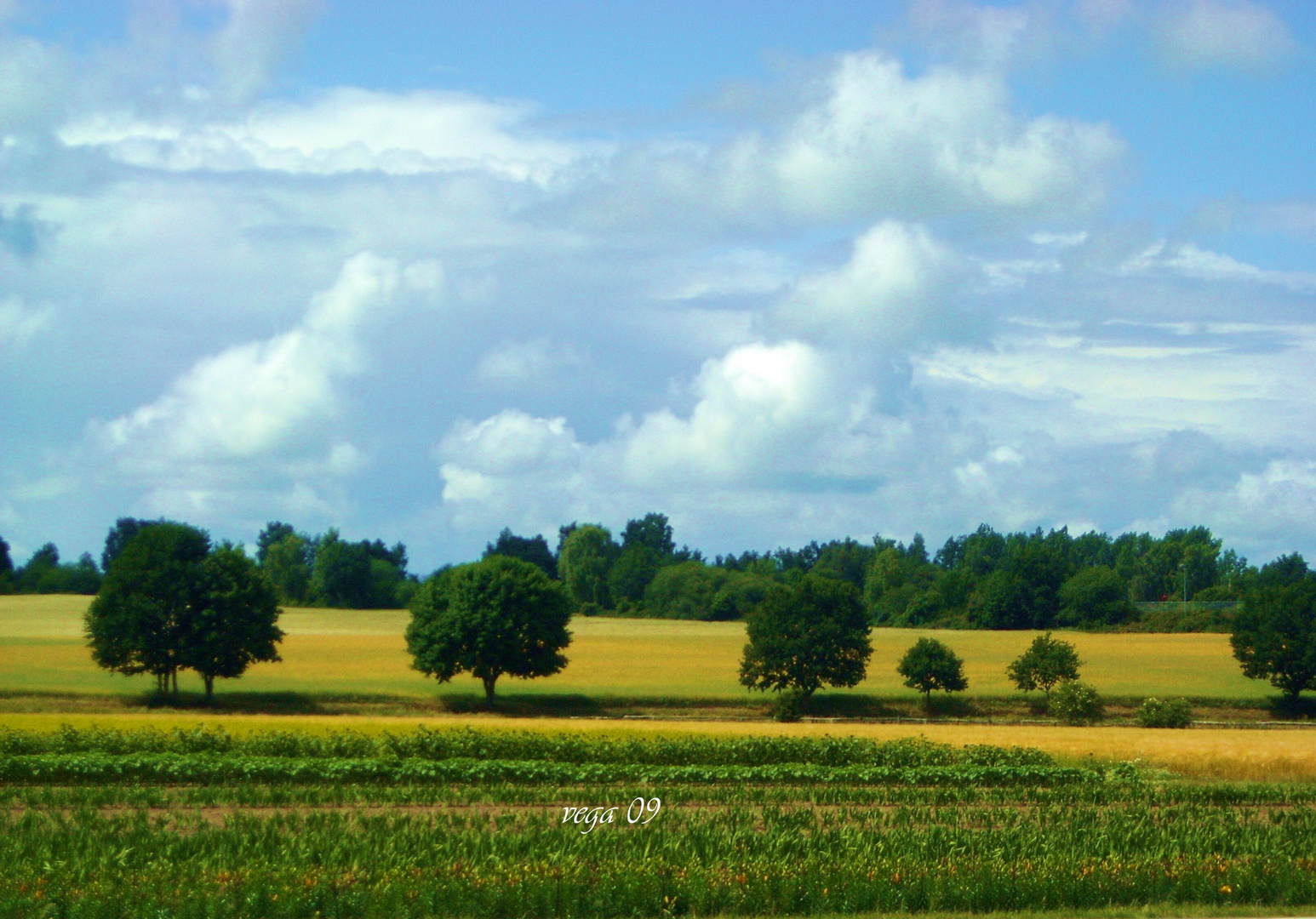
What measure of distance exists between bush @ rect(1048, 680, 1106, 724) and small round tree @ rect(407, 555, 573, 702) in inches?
1040

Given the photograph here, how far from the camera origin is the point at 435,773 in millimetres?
26422

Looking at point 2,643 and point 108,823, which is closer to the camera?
point 108,823

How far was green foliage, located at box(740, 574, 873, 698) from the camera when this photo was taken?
63562mm

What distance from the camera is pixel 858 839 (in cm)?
1770

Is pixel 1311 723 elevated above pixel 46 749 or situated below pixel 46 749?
below

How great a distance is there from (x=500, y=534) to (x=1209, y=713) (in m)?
125

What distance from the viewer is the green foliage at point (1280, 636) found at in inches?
2611

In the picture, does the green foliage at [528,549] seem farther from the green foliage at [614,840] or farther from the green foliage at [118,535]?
the green foliage at [614,840]

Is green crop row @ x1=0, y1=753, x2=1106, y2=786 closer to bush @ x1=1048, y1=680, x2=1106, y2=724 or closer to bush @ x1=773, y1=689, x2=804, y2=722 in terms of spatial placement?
bush @ x1=773, y1=689, x2=804, y2=722

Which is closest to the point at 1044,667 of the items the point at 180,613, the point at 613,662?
the point at 613,662

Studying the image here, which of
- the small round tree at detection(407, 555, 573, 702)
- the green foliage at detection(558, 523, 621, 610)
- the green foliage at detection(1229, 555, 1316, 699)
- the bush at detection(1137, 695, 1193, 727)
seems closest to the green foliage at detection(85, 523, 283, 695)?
the small round tree at detection(407, 555, 573, 702)

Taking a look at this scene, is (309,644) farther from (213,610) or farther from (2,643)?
(213,610)

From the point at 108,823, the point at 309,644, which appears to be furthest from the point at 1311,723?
the point at 309,644

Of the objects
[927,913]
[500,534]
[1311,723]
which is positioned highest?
[500,534]
